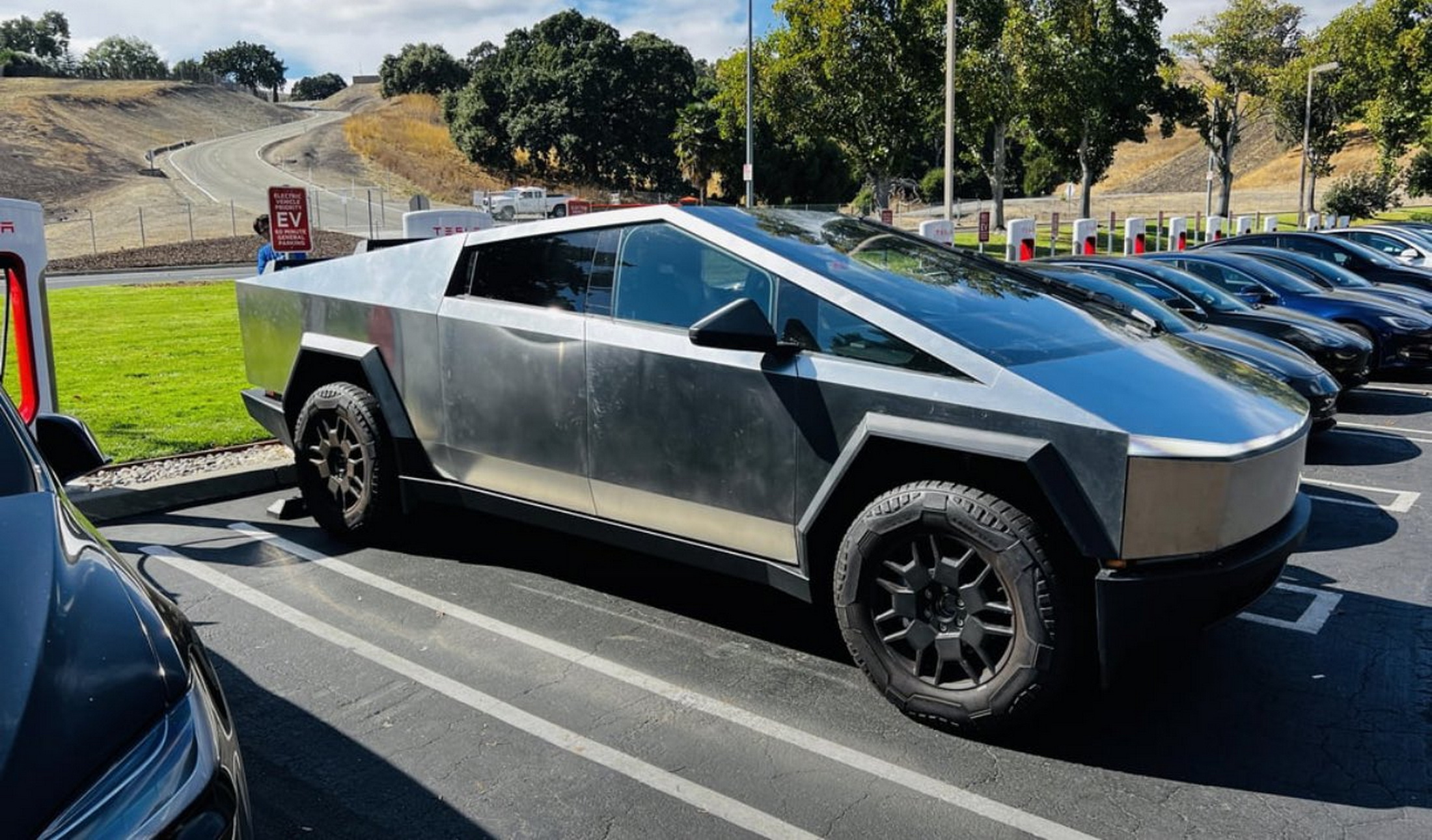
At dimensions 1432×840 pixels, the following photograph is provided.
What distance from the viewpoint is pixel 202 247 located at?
34812mm

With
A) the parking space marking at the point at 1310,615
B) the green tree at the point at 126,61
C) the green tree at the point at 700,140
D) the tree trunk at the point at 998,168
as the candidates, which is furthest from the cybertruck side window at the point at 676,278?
the green tree at the point at 126,61

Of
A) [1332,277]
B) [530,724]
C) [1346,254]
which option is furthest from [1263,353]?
[1346,254]

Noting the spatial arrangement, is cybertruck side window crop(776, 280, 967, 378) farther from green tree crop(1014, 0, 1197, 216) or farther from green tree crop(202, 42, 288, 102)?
green tree crop(202, 42, 288, 102)

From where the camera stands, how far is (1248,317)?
9633mm

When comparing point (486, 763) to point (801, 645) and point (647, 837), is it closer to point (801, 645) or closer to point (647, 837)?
point (647, 837)

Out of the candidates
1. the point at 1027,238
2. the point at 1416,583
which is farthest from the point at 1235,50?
the point at 1416,583

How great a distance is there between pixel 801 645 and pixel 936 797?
1179mm

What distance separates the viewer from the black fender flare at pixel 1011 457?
310 centimetres

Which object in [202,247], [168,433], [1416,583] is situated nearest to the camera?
[1416,583]

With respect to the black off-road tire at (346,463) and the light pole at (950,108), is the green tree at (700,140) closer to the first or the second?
the light pole at (950,108)

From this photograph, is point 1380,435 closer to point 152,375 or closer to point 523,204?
point 152,375

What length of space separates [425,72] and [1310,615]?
104 metres

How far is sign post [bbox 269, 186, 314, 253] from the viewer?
9.47m

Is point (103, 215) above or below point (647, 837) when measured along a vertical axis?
above
